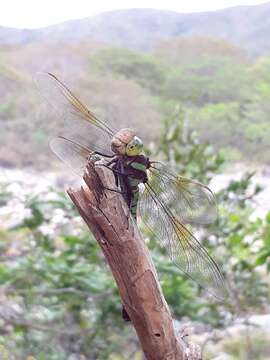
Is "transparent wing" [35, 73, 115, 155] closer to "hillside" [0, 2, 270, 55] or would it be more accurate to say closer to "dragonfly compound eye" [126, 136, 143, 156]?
"dragonfly compound eye" [126, 136, 143, 156]

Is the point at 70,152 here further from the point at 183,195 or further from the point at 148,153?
the point at 148,153

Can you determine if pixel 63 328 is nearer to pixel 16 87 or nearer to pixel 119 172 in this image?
pixel 119 172

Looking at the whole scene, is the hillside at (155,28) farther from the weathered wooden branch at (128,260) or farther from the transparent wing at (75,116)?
the weathered wooden branch at (128,260)

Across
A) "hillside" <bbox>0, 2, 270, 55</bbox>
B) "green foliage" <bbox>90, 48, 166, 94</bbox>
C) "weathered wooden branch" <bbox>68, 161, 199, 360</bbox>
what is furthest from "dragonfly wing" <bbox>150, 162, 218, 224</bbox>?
"green foliage" <bbox>90, 48, 166, 94</bbox>

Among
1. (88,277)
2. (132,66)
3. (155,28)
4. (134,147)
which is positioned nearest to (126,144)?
(134,147)

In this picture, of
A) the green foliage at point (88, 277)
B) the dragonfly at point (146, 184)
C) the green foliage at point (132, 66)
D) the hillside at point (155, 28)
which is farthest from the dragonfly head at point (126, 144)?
the green foliage at point (132, 66)
